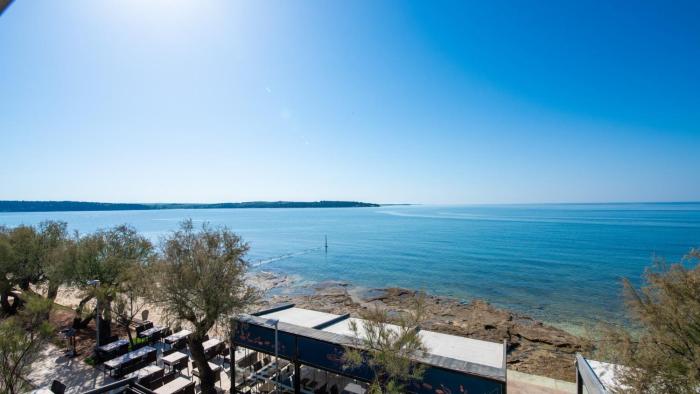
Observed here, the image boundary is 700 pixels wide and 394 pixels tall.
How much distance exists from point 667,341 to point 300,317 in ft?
41.6

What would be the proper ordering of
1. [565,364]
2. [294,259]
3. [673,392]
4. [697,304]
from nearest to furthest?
1. [673,392]
2. [697,304]
3. [565,364]
4. [294,259]

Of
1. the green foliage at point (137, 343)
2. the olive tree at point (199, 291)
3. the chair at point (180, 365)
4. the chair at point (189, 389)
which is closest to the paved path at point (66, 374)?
the green foliage at point (137, 343)

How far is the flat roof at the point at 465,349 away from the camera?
1059 cm

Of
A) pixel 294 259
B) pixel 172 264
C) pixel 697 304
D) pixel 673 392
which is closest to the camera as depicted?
pixel 673 392

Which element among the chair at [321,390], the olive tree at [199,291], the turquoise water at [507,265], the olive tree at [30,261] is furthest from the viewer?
the turquoise water at [507,265]

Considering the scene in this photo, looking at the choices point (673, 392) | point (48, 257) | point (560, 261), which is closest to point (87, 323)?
point (48, 257)

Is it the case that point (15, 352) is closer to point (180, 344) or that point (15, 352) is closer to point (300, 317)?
point (180, 344)

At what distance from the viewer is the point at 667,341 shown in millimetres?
7266

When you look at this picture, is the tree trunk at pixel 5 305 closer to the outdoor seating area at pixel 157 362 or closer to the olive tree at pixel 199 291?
the outdoor seating area at pixel 157 362

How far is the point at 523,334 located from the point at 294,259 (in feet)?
138

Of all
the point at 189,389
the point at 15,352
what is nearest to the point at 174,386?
the point at 189,389

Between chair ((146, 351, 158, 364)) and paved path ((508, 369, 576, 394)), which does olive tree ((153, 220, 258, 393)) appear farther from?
paved path ((508, 369, 576, 394))

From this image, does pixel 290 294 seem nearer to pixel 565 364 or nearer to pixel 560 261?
pixel 565 364

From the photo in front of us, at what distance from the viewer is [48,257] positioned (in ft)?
71.8
